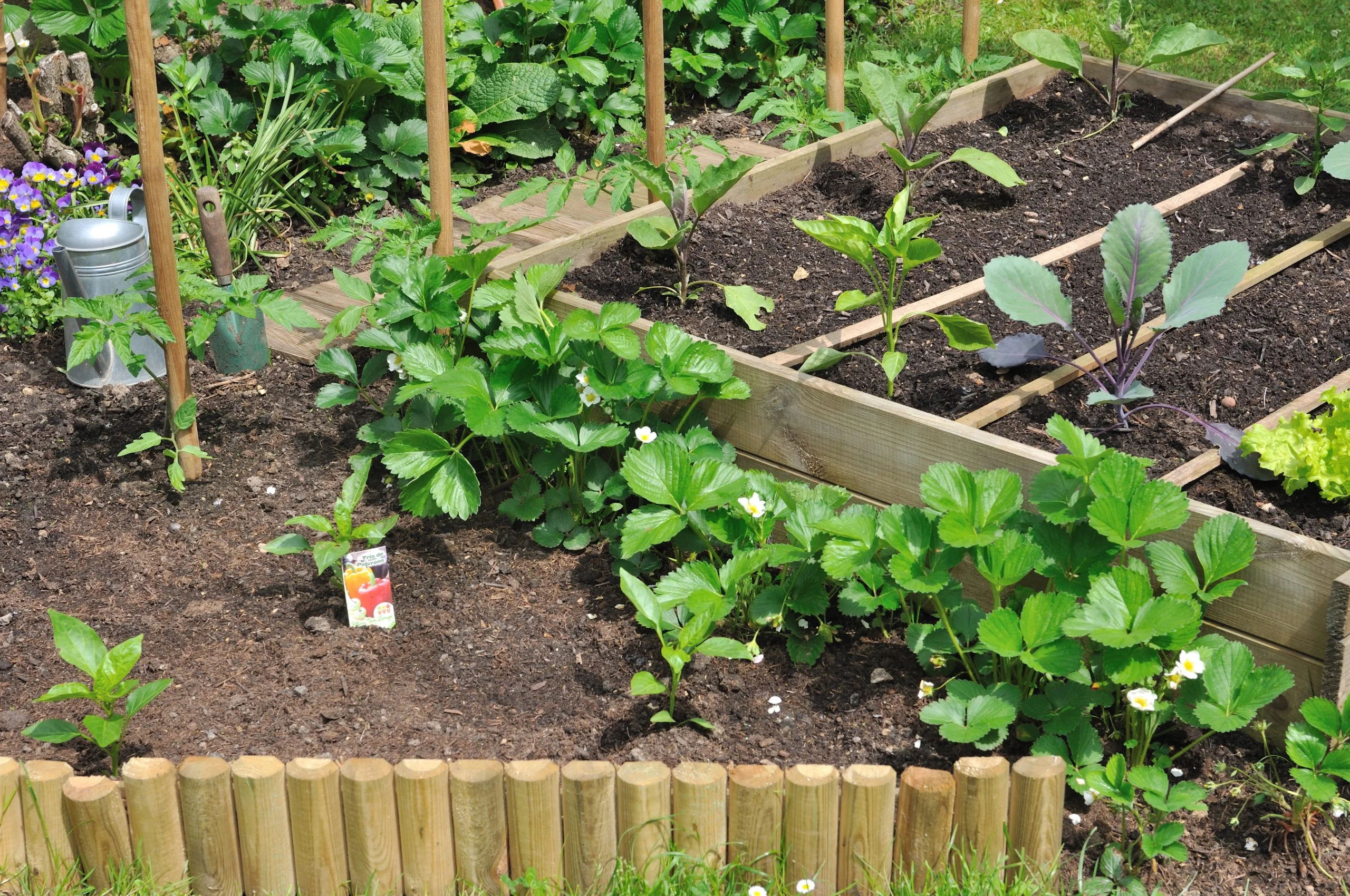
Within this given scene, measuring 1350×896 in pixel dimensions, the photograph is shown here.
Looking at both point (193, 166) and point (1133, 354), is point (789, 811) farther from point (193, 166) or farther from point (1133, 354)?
point (193, 166)

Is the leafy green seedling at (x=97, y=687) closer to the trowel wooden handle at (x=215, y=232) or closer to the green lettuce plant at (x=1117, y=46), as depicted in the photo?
the trowel wooden handle at (x=215, y=232)

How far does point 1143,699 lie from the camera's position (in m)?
2.27

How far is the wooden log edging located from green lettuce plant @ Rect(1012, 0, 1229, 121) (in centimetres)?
298

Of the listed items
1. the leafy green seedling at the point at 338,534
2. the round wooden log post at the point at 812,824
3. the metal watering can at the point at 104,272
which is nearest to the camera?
the round wooden log post at the point at 812,824

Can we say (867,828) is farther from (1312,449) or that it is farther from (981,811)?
(1312,449)

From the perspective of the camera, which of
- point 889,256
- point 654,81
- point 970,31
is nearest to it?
point 889,256

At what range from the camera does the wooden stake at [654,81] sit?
12.5ft

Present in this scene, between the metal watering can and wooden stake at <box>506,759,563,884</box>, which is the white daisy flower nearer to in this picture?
wooden stake at <box>506,759,563,884</box>

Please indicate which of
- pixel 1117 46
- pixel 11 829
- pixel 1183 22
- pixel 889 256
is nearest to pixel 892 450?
pixel 889 256

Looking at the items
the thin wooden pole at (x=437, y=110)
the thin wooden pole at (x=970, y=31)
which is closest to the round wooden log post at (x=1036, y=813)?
the thin wooden pole at (x=437, y=110)

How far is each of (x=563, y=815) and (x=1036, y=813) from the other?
29.4 inches

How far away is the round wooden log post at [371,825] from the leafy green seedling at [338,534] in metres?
0.67

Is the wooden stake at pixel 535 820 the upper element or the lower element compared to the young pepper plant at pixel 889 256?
lower

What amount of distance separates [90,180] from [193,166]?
11.8 inches
